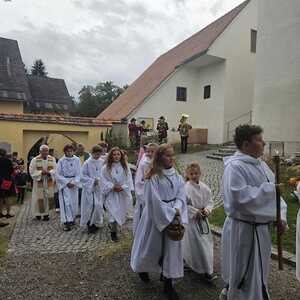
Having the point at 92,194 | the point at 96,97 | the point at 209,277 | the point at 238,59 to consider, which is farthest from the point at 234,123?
the point at 96,97

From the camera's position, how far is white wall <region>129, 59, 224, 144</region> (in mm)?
22906

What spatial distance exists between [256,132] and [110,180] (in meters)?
4.13

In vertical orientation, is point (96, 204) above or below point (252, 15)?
below

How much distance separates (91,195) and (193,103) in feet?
60.3

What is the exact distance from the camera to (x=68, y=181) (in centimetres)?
845

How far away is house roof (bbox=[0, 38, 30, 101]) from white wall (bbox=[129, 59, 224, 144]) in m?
8.54

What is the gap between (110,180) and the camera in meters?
7.11

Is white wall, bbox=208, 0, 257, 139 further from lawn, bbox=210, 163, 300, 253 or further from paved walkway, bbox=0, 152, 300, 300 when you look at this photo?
paved walkway, bbox=0, 152, 300, 300

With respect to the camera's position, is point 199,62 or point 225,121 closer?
point 225,121

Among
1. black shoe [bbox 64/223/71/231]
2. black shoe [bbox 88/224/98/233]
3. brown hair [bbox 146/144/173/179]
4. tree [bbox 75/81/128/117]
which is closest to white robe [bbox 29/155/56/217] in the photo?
black shoe [bbox 64/223/71/231]

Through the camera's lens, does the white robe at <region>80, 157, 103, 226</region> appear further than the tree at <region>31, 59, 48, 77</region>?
No

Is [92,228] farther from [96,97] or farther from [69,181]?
[96,97]

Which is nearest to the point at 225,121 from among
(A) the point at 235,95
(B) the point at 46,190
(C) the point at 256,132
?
(A) the point at 235,95

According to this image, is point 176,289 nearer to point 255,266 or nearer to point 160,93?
point 255,266
